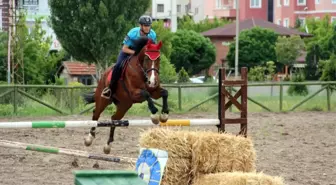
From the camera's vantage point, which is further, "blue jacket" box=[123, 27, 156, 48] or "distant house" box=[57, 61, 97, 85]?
"distant house" box=[57, 61, 97, 85]

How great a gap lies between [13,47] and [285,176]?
81.0 ft

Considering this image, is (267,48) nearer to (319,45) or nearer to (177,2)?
(319,45)

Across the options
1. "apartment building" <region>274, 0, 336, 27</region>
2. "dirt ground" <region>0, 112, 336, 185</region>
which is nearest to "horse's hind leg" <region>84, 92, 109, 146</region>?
"dirt ground" <region>0, 112, 336, 185</region>

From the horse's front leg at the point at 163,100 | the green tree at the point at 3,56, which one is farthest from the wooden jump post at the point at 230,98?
the green tree at the point at 3,56

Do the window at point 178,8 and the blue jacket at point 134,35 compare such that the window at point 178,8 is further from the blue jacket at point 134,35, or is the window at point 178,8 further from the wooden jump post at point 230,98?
the wooden jump post at point 230,98

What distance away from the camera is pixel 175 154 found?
9508mm

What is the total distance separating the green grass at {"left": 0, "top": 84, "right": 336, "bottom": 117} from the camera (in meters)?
23.5

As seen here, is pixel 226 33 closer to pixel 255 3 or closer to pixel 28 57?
pixel 255 3

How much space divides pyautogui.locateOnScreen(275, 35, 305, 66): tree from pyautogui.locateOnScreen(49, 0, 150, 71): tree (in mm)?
23598

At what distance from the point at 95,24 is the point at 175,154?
29.4 meters

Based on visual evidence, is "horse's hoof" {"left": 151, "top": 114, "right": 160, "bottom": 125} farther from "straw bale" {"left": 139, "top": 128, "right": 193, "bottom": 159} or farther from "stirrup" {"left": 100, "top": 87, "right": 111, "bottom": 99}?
"straw bale" {"left": 139, "top": 128, "right": 193, "bottom": 159}

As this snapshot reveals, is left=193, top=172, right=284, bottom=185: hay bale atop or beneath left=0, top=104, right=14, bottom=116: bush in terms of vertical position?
atop

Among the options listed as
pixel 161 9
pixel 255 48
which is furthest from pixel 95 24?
pixel 161 9

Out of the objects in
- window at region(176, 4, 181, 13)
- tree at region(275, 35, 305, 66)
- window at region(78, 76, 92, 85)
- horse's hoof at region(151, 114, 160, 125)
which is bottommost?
window at region(78, 76, 92, 85)
